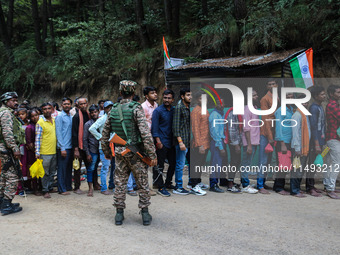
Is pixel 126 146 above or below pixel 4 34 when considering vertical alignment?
below

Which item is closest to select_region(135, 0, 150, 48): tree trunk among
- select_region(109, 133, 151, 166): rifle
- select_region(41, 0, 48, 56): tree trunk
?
select_region(41, 0, 48, 56): tree trunk

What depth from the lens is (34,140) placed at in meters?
6.56

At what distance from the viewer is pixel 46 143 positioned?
242 inches

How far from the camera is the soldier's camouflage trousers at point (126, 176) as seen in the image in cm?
443

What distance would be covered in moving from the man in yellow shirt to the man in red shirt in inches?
222

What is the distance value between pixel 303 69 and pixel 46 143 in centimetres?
696

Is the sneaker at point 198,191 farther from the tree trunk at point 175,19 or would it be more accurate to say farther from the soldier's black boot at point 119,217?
the tree trunk at point 175,19

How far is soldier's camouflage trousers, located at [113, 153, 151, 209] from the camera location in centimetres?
443

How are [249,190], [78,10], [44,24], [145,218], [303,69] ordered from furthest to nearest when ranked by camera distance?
[78,10] < [44,24] < [303,69] < [249,190] < [145,218]

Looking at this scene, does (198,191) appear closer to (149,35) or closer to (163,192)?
(163,192)

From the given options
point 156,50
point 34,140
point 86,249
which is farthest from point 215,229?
point 156,50

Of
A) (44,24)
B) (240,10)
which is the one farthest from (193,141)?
(44,24)

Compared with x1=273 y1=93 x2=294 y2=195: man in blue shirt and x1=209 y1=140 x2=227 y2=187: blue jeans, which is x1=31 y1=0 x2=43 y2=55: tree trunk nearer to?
x1=209 y1=140 x2=227 y2=187: blue jeans

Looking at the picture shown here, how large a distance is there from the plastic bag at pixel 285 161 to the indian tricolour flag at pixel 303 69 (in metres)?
2.90
